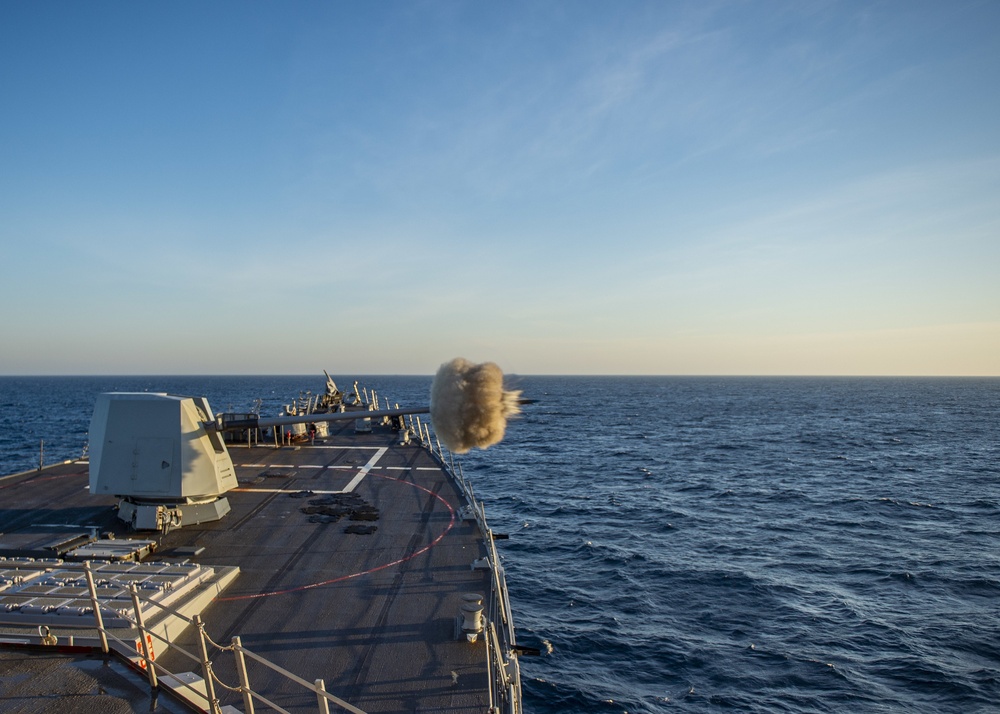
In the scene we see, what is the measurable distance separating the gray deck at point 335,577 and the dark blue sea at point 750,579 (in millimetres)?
4816

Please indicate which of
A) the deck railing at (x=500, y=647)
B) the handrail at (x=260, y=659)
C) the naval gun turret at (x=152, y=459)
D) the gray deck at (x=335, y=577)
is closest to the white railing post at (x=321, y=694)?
the handrail at (x=260, y=659)

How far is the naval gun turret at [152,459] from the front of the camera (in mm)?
15367

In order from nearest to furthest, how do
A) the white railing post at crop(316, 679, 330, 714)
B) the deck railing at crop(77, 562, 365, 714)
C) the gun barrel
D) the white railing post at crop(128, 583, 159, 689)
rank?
the white railing post at crop(316, 679, 330, 714)
the deck railing at crop(77, 562, 365, 714)
the white railing post at crop(128, 583, 159, 689)
the gun barrel

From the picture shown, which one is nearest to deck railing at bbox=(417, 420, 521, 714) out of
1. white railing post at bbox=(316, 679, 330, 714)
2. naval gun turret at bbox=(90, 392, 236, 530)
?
white railing post at bbox=(316, 679, 330, 714)

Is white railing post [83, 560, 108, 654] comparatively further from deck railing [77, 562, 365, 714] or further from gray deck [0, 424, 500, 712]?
gray deck [0, 424, 500, 712]

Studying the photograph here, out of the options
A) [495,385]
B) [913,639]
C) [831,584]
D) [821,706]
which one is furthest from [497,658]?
[831,584]

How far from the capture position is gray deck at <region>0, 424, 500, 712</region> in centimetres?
906

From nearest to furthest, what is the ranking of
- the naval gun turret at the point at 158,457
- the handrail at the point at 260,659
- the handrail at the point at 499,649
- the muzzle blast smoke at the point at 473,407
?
the handrail at the point at 260,659 < the muzzle blast smoke at the point at 473,407 < the handrail at the point at 499,649 < the naval gun turret at the point at 158,457

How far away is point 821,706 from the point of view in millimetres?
15422

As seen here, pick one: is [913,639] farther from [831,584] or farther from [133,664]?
[133,664]

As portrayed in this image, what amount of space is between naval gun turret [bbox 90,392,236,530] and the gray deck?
28.2 inches

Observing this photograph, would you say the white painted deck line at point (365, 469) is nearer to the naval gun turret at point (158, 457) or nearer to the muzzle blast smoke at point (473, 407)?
the naval gun turret at point (158, 457)

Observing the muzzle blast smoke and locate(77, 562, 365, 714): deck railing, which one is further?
the muzzle blast smoke

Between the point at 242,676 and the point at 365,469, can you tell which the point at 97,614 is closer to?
the point at 242,676
